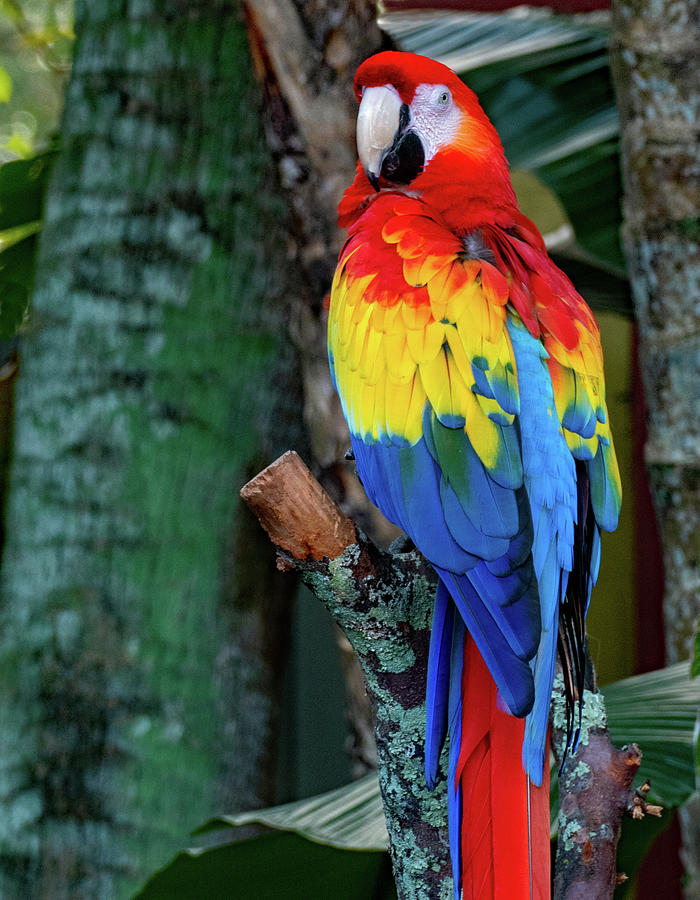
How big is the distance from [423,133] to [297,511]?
1.17 ft

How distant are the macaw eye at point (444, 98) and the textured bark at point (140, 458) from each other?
0.42m

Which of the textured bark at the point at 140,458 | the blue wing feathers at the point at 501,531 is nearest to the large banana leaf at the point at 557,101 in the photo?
the textured bark at the point at 140,458

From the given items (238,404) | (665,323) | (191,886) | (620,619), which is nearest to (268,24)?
(238,404)

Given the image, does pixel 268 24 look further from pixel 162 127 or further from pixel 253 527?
pixel 253 527

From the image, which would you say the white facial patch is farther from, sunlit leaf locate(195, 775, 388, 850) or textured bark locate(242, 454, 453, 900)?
sunlit leaf locate(195, 775, 388, 850)

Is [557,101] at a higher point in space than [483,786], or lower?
higher

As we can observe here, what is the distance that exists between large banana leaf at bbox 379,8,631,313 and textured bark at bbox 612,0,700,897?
0.24 m

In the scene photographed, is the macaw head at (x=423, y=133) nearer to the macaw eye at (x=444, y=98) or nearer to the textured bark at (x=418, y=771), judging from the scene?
the macaw eye at (x=444, y=98)

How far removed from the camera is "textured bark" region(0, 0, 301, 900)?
103 cm

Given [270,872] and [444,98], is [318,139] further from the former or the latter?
[270,872]

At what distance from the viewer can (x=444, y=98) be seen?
0.71m

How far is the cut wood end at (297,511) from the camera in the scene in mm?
522

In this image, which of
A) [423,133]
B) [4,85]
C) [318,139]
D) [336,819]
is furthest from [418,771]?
[4,85]

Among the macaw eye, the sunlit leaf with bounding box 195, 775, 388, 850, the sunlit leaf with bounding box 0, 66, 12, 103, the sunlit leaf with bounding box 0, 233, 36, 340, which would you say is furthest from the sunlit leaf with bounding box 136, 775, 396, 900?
the sunlit leaf with bounding box 0, 66, 12, 103
